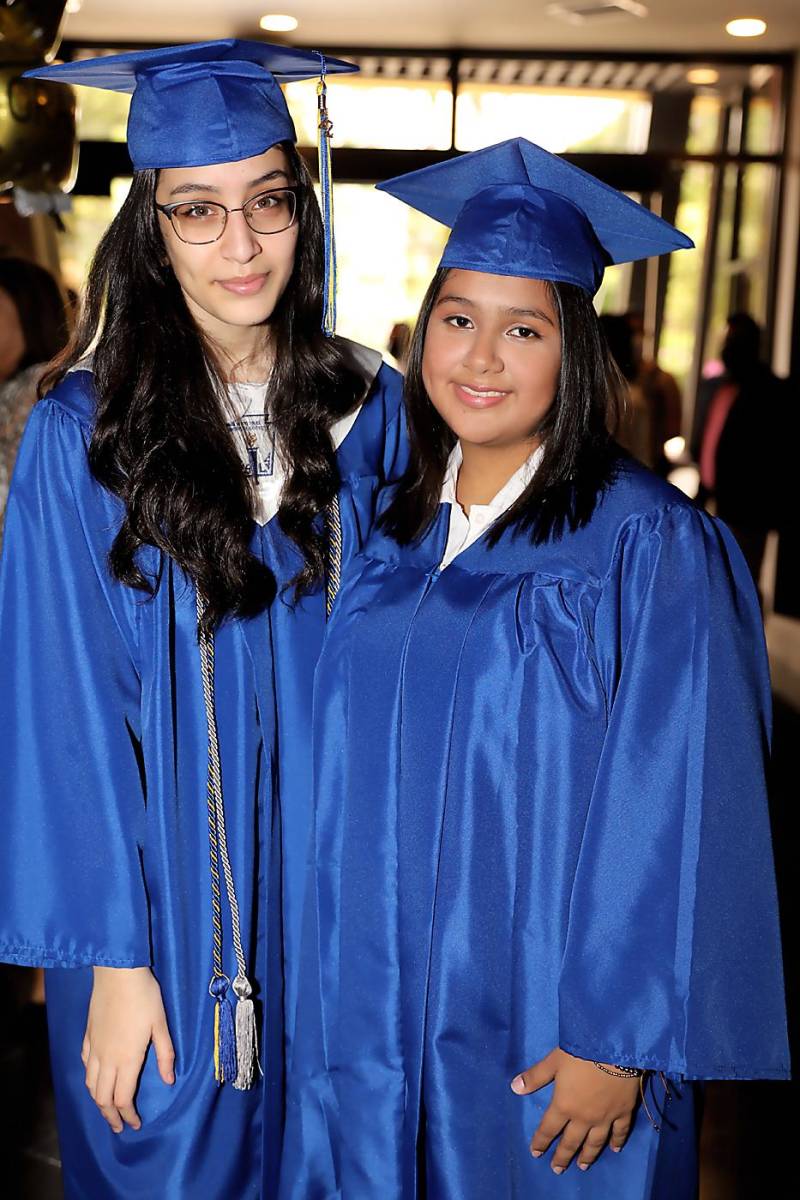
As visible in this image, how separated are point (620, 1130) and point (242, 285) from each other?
1.20 metres

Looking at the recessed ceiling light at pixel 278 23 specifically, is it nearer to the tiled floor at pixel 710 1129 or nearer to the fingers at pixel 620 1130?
the tiled floor at pixel 710 1129

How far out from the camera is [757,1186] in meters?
2.65

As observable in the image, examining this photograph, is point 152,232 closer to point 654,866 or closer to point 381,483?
point 381,483

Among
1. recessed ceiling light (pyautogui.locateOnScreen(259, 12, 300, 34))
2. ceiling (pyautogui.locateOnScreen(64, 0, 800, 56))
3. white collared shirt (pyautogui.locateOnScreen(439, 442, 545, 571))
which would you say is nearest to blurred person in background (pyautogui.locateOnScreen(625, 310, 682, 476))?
ceiling (pyautogui.locateOnScreen(64, 0, 800, 56))

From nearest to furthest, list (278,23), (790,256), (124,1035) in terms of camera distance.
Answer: (124,1035), (278,23), (790,256)

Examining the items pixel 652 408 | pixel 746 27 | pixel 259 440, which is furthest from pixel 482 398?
pixel 746 27

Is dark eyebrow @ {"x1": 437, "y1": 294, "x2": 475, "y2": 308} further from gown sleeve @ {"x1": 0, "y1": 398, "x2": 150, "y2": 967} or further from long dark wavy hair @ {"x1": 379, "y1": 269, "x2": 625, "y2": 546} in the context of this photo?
gown sleeve @ {"x1": 0, "y1": 398, "x2": 150, "y2": 967}

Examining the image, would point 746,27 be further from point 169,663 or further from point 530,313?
point 169,663

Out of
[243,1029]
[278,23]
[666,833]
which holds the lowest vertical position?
[243,1029]

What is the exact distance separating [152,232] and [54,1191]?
1.91 metres

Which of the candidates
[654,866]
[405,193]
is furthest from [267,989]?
[405,193]

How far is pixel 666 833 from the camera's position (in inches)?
59.3

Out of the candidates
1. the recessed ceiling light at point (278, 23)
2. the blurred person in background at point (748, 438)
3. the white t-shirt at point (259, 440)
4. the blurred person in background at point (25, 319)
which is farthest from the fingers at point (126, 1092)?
the recessed ceiling light at point (278, 23)

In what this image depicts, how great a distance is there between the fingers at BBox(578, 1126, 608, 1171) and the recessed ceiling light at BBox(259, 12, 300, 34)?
23.2 feet
